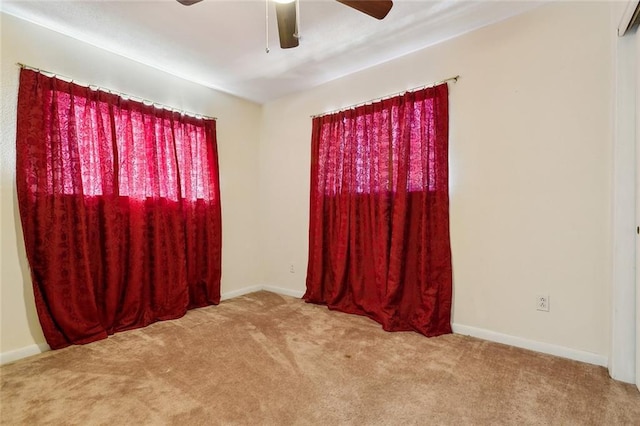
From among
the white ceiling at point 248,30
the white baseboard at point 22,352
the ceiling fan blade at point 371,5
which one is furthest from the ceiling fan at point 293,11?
the white baseboard at point 22,352

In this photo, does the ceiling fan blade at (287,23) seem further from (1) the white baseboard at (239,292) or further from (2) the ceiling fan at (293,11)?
(1) the white baseboard at (239,292)

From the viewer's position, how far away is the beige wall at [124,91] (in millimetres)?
2160

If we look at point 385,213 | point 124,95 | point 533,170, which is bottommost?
point 385,213

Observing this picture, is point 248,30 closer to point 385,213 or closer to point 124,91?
point 124,91

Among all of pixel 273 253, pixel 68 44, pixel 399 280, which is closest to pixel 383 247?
pixel 399 280

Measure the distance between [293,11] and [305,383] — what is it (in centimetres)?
212

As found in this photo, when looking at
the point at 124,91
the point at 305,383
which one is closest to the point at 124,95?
the point at 124,91

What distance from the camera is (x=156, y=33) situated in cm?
246

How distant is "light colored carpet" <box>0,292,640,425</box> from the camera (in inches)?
59.4

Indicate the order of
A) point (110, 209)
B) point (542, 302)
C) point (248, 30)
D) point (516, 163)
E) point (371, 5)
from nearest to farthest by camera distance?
point (371, 5), point (542, 302), point (516, 163), point (248, 30), point (110, 209)

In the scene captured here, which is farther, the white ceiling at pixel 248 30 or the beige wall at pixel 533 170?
the white ceiling at pixel 248 30

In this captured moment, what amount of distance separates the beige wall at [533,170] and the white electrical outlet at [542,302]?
31mm

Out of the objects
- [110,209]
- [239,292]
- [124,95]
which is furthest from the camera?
[239,292]

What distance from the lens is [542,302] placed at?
2.16 metres
